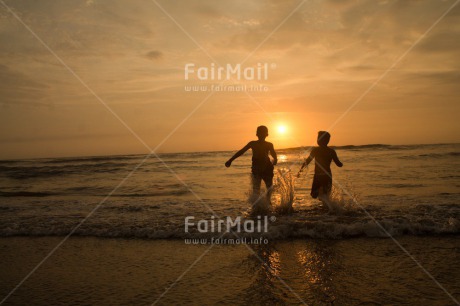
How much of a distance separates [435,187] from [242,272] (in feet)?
34.2

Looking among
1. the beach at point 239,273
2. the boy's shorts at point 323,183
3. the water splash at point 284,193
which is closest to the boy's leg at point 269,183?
the water splash at point 284,193

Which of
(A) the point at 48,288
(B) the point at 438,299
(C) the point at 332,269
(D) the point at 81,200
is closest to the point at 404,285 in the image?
(B) the point at 438,299

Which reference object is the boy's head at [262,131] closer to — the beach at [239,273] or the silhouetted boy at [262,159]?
the silhouetted boy at [262,159]

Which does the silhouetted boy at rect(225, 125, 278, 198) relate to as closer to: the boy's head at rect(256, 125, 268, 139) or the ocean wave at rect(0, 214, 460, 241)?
the boy's head at rect(256, 125, 268, 139)

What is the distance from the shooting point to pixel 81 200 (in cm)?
1216

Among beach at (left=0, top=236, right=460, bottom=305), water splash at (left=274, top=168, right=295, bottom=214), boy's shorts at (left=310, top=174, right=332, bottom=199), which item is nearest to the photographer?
beach at (left=0, top=236, right=460, bottom=305)

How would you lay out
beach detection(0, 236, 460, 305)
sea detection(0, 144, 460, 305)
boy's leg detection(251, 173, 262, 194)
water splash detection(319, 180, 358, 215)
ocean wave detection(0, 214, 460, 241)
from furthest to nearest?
boy's leg detection(251, 173, 262, 194) → water splash detection(319, 180, 358, 215) → ocean wave detection(0, 214, 460, 241) → sea detection(0, 144, 460, 305) → beach detection(0, 236, 460, 305)

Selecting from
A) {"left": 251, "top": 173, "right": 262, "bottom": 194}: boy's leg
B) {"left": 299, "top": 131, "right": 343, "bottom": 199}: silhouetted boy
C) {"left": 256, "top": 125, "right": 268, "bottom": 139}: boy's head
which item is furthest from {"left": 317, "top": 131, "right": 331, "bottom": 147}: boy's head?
{"left": 251, "top": 173, "right": 262, "bottom": 194}: boy's leg

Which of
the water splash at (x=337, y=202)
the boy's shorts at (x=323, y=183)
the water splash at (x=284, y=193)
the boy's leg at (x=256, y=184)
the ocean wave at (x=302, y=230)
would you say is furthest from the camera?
the boy's leg at (x=256, y=184)

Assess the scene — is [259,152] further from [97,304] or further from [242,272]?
[97,304]

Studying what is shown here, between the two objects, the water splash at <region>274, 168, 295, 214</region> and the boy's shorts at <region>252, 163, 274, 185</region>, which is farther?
the boy's shorts at <region>252, 163, 274, 185</region>

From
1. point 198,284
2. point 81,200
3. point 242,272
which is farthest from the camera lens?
point 81,200

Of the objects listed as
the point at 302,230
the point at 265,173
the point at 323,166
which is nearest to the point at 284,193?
the point at 265,173

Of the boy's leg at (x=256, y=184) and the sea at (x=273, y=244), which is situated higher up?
the boy's leg at (x=256, y=184)
